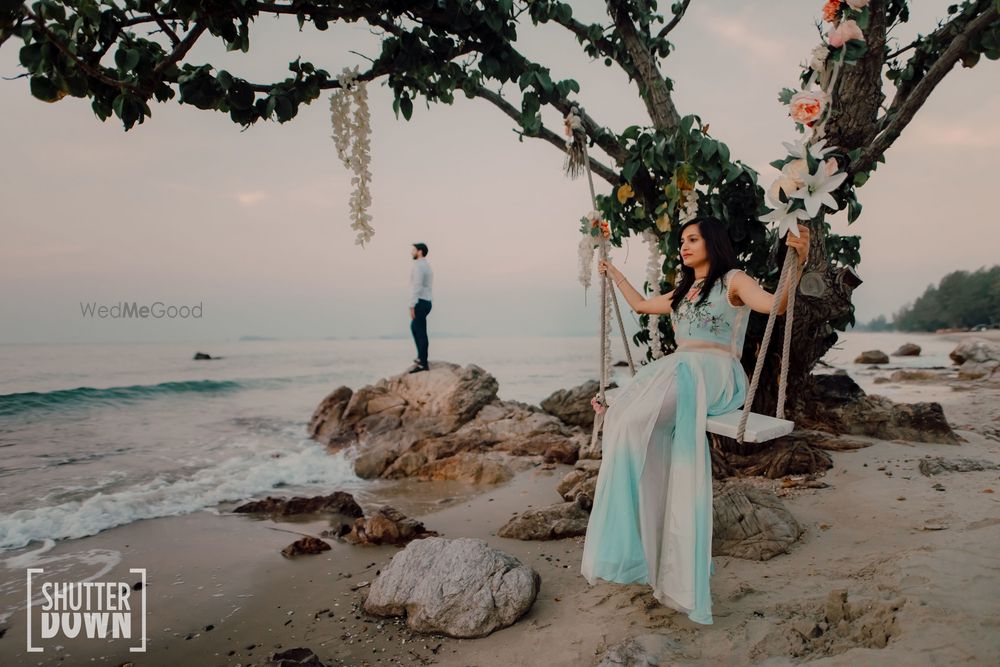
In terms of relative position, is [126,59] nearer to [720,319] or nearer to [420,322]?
[720,319]

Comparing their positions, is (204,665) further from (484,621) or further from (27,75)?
(27,75)

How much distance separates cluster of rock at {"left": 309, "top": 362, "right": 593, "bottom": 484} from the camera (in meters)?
7.20

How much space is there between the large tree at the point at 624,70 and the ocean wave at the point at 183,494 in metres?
3.79

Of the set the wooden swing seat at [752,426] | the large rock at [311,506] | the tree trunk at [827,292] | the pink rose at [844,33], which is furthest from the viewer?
the large rock at [311,506]

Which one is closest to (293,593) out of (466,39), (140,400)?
(466,39)

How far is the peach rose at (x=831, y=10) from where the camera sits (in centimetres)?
321

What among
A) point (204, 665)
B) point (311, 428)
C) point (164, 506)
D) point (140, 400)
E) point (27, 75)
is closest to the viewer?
point (204, 665)

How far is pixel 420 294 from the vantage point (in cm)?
1009

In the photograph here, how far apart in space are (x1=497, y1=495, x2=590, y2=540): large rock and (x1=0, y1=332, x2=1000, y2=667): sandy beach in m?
0.08

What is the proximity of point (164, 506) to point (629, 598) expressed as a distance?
5.04 metres

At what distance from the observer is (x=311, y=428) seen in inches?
414

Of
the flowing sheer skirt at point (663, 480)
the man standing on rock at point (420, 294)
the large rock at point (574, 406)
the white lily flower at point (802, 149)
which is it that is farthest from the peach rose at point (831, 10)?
the man standing on rock at point (420, 294)

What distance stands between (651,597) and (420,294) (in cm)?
759

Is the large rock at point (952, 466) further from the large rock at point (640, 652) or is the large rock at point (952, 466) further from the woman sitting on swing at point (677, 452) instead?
the large rock at point (640, 652)
